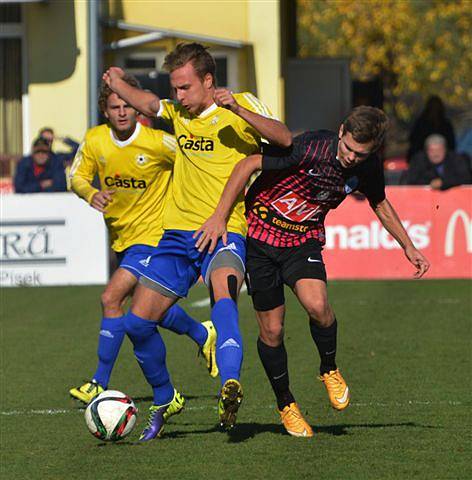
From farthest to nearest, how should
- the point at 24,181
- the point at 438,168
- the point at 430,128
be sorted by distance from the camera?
the point at 430,128 → the point at 24,181 → the point at 438,168

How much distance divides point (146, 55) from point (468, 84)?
28367 mm

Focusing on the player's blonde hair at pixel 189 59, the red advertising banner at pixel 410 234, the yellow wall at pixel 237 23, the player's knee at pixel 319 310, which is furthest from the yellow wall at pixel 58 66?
the player's knee at pixel 319 310

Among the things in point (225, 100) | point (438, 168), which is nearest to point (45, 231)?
point (438, 168)

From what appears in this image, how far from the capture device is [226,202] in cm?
694

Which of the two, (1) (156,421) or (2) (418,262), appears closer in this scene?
(2) (418,262)

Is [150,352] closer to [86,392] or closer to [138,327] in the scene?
[138,327]

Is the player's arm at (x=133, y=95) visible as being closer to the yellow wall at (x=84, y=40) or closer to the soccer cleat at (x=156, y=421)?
the soccer cleat at (x=156, y=421)

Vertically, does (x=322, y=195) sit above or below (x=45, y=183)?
below

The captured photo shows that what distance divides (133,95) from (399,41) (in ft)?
126

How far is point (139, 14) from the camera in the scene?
21.7 meters

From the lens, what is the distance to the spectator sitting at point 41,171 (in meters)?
17.3

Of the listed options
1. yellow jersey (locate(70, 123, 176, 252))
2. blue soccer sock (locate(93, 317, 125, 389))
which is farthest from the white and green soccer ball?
yellow jersey (locate(70, 123, 176, 252))

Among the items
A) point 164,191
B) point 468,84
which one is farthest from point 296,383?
point 468,84

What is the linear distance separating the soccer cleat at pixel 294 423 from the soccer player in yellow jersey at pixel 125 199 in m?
1.42
